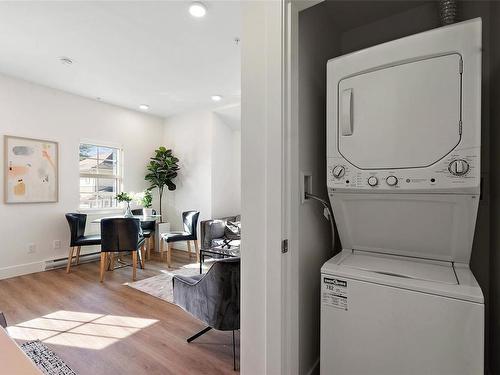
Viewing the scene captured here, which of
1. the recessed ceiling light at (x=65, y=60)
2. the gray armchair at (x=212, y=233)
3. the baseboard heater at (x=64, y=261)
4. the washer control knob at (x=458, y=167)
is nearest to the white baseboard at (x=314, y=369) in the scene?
the washer control knob at (x=458, y=167)

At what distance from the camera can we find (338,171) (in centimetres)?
142

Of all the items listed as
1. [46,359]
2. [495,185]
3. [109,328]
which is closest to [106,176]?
[109,328]

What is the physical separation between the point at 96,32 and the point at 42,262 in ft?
10.6

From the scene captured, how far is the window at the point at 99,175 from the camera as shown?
4.42m

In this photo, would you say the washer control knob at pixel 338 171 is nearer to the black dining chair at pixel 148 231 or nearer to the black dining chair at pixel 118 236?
the black dining chair at pixel 118 236

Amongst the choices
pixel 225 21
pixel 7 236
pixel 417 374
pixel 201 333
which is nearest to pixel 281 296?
pixel 417 374

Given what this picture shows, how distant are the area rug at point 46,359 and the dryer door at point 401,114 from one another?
7.42 feet

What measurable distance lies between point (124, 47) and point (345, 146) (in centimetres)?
262

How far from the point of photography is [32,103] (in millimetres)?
3748

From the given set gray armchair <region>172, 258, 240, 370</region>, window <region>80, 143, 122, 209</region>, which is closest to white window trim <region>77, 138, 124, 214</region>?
window <region>80, 143, 122, 209</region>

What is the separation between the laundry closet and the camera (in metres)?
1.48

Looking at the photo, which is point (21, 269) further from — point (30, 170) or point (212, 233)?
point (212, 233)

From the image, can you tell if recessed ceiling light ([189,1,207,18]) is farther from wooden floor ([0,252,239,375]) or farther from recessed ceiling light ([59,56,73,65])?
wooden floor ([0,252,239,375])

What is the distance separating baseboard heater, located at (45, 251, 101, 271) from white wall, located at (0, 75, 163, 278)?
69 millimetres
